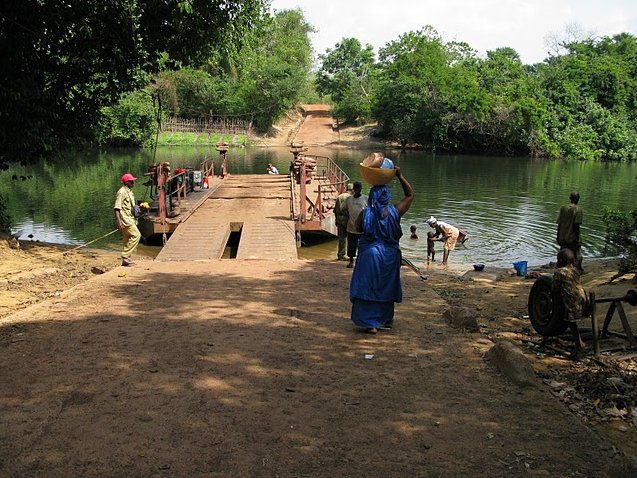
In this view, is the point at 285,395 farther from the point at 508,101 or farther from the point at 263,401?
the point at 508,101

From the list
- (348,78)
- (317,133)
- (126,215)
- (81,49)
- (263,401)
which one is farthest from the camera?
(348,78)

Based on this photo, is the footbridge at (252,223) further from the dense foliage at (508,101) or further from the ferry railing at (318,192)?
the dense foliage at (508,101)

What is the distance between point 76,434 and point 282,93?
5817 centimetres

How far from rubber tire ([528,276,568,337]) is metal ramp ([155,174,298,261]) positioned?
610 cm

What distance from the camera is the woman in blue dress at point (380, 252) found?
6.02m

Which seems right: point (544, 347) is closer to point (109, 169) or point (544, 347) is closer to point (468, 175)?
point (468, 175)

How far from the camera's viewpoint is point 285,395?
454cm

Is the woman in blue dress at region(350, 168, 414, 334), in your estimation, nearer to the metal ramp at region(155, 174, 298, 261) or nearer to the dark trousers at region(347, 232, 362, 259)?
the dark trousers at region(347, 232, 362, 259)

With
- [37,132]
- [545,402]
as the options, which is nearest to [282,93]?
[37,132]

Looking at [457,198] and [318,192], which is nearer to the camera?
[318,192]

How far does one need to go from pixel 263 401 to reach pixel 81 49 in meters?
9.38

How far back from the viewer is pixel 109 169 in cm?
3512

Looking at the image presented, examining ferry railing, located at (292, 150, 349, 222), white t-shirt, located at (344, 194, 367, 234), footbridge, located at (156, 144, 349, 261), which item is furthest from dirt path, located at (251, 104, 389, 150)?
white t-shirt, located at (344, 194, 367, 234)

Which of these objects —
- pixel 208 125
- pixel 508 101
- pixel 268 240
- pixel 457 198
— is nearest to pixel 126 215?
pixel 268 240
